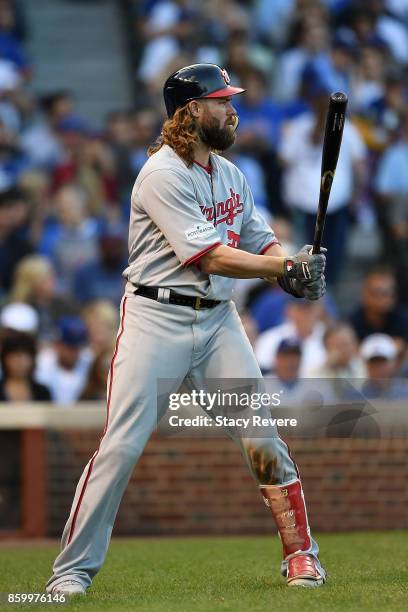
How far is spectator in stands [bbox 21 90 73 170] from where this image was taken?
Result: 1261cm

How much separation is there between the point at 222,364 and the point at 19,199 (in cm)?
637

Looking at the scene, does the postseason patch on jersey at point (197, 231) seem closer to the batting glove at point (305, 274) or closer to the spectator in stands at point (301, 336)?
the batting glove at point (305, 274)

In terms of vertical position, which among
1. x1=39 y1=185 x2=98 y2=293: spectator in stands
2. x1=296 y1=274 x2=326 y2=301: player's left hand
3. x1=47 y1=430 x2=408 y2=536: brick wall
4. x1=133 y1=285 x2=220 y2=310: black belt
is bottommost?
x1=47 y1=430 x2=408 y2=536: brick wall

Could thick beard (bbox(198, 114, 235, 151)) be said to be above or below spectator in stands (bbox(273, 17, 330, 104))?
above

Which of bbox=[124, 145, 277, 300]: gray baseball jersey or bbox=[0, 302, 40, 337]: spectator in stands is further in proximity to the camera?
bbox=[0, 302, 40, 337]: spectator in stands

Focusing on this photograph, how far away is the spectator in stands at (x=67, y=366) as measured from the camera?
9594mm

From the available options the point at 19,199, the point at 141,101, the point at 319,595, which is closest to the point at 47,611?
the point at 319,595

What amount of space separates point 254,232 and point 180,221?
0.59 m

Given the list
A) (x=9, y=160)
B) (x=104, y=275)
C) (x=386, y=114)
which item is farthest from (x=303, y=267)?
(x=386, y=114)

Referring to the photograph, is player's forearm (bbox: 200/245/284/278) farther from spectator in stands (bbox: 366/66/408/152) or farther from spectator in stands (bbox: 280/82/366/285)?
spectator in stands (bbox: 366/66/408/152)

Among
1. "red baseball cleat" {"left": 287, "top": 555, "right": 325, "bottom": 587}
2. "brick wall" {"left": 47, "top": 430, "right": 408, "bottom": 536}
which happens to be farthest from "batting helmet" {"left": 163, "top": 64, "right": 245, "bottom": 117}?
"brick wall" {"left": 47, "top": 430, "right": 408, "bottom": 536}

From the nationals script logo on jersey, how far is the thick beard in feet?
0.76

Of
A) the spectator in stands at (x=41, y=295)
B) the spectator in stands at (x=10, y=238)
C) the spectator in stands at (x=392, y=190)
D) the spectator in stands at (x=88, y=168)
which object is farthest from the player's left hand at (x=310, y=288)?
the spectator in stands at (x=392, y=190)

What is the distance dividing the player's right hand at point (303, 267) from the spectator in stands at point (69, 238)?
625 cm
